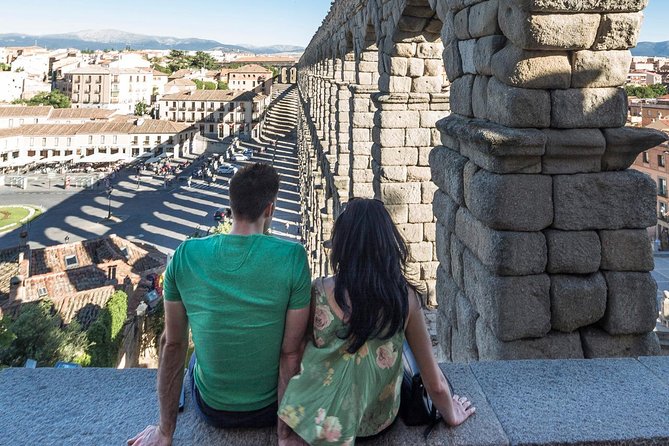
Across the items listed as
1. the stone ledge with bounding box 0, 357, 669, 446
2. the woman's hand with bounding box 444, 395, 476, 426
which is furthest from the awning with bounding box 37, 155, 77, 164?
the woman's hand with bounding box 444, 395, 476, 426

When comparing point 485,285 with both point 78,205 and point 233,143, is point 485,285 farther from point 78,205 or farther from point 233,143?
point 233,143

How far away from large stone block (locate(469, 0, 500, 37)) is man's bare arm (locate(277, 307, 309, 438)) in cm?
239

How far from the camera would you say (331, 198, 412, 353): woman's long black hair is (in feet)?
6.31

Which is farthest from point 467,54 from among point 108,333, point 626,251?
point 108,333

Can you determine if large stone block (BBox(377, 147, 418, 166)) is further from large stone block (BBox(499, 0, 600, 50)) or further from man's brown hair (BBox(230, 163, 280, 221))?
man's brown hair (BBox(230, 163, 280, 221))

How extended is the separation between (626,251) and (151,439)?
2.82 metres

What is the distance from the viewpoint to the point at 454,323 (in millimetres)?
4215

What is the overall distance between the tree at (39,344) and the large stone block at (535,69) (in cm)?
1321

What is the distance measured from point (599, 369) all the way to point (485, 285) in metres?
0.91

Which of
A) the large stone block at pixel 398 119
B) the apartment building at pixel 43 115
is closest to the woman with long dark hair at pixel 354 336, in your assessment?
the large stone block at pixel 398 119

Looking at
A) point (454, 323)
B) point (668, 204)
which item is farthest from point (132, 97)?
point (454, 323)

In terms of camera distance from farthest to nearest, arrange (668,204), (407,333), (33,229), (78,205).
Answer: (78,205) < (33,229) < (668,204) < (407,333)

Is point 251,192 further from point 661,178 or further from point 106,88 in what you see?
point 106,88

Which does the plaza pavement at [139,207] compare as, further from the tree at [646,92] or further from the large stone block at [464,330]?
the large stone block at [464,330]
